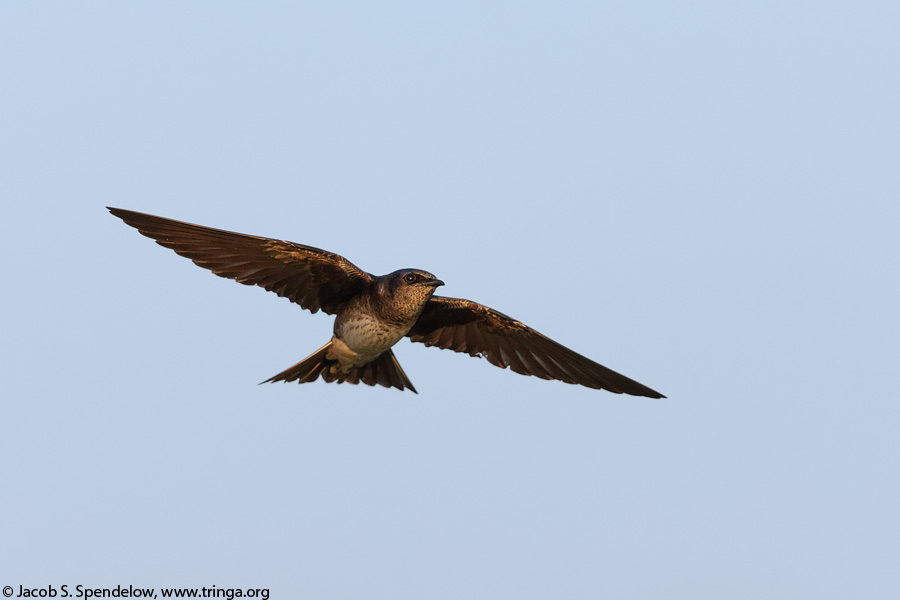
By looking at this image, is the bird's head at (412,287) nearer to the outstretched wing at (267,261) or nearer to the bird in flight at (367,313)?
the bird in flight at (367,313)

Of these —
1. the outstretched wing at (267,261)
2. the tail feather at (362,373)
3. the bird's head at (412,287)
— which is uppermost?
the outstretched wing at (267,261)

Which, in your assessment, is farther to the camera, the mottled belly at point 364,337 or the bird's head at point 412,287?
the mottled belly at point 364,337

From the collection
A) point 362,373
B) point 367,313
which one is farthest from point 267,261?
point 362,373

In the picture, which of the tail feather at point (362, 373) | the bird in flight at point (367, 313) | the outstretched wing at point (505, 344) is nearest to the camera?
the bird in flight at point (367, 313)

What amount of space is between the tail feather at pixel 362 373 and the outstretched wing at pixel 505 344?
0.42 m

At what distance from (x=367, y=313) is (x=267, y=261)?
115 cm

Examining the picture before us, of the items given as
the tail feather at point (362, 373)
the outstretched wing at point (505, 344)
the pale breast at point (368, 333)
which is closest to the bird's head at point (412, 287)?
the pale breast at point (368, 333)

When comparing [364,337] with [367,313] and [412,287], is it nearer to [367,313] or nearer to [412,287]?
[367,313]

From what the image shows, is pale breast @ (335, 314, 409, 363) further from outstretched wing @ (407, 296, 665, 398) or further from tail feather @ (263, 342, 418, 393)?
outstretched wing @ (407, 296, 665, 398)

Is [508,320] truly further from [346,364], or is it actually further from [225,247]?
[225,247]

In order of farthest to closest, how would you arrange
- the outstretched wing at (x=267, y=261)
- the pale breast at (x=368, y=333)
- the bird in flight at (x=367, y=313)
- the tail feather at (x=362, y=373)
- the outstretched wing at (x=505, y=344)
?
the outstretched wing at (x=505, y=344) < the tail feather at (x=362, y=373) < the pale breast at (x=368, y=333) < the bird in flight at (x=367, y=313) < the outstretched wing at (x=267, y=261)

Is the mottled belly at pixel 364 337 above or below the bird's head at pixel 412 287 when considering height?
below

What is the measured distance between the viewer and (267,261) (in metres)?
11.5

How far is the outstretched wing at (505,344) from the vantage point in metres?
12.5
